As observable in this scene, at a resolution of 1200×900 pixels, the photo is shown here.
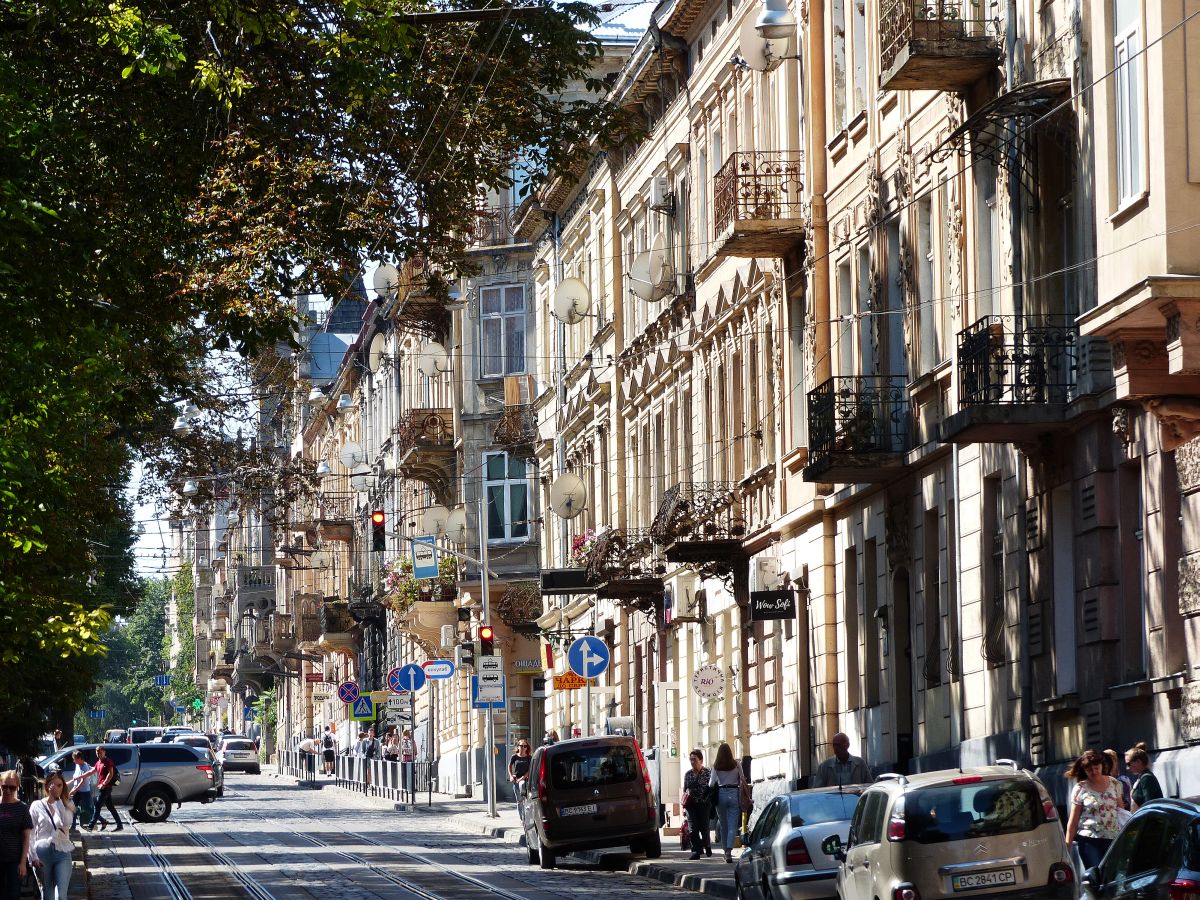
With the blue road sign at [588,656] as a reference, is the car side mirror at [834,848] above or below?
below

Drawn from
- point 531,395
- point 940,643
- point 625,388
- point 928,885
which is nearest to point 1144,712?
point 928,885

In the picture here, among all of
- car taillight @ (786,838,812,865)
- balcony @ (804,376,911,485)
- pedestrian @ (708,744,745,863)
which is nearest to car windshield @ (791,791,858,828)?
car taillight @ (786,838,812,865)

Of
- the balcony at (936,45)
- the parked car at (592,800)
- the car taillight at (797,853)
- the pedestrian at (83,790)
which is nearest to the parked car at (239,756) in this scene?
the pedestrian at (83,790)

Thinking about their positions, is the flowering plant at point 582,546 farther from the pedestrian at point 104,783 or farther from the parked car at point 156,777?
the pedestrian at point 104,783

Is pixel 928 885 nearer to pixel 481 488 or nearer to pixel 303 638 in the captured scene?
pixel 481 488

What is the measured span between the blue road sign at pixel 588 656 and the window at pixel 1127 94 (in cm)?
1683

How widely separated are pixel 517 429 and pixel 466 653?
5.88m

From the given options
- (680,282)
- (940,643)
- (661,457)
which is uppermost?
(680,282)

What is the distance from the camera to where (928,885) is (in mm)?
17547

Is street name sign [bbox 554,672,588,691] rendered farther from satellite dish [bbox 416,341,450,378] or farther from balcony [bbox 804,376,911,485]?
satellite dish [bbox 416,341,450,378]

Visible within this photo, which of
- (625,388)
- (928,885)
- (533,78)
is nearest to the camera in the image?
(928,885)

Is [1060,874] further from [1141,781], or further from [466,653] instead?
[466,653]

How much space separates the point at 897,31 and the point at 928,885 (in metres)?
11.9

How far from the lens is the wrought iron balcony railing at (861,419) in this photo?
100ft
